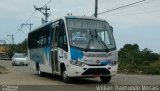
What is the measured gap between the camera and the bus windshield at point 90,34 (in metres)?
21.2

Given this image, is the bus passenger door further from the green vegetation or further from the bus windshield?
the green vegetation

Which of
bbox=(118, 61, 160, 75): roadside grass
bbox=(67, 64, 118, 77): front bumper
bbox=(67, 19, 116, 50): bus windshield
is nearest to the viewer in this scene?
bbox=(67, 64, 118, 77): front bumper

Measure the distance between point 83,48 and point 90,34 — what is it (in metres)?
0.99

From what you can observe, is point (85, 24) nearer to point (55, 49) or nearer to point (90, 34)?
point (90, 34)

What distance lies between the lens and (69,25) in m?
21.8

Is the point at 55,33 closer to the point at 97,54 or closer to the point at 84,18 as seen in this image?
the point at 84,18

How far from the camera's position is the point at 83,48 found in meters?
21.0

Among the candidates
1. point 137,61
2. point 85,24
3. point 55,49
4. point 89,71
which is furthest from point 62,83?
point 137,61

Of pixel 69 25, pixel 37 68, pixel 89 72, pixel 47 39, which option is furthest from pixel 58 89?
pixel 37 68

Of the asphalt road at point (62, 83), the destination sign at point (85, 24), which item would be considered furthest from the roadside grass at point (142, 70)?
the destination sign at point (85, 24)

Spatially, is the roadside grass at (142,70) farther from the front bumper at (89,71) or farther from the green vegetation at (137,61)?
the front bumper at (89,71)

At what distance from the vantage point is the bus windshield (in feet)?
69.6

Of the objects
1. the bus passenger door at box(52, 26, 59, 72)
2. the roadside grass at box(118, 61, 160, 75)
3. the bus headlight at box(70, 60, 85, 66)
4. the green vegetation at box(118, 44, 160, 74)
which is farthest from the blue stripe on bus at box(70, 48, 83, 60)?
the green vegetation at box(118, 44, 160, 74)

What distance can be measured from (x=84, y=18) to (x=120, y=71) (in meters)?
15.4
